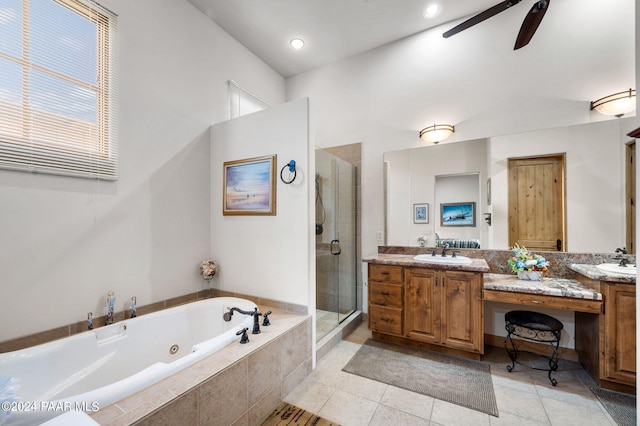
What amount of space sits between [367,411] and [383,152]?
2657mm

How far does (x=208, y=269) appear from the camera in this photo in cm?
255

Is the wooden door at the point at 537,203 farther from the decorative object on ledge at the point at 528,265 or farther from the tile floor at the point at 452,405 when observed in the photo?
the tile floor at the point at 452,405

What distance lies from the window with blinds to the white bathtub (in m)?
1.11

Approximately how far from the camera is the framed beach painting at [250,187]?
2.37 meters

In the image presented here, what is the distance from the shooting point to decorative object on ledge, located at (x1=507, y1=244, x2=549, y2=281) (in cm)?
228

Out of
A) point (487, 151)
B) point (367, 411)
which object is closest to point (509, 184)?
point (487, 151)

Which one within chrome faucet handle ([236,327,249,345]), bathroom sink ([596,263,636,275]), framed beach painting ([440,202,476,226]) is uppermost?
framed beach painting ([440,202,476,226])

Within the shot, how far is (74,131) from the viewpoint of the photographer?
69.9 inches

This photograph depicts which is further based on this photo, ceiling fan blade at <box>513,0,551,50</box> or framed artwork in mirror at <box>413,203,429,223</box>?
framed artwork in mirror at <box>413,203,429,223</box>

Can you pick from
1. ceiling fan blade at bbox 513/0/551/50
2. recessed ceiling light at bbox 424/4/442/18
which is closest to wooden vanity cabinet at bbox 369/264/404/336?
ceiling fan blade at bbox 513/0/551/50

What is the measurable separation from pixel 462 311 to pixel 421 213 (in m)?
1.12

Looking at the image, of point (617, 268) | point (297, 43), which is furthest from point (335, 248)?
point (297, 43)

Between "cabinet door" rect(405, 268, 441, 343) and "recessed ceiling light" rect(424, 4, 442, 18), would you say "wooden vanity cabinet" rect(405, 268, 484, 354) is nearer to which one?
"cabinet door" rect(405, 268, 441, 343)

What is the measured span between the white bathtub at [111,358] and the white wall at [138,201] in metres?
0.28
